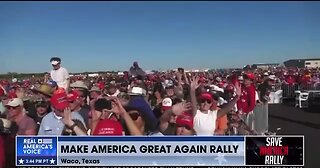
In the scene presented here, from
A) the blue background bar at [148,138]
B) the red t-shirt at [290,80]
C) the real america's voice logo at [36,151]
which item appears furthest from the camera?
the red t-shirt at [290,80]

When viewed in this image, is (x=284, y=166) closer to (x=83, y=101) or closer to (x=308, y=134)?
(x=308, y=134)

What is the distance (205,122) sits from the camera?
3738 mm

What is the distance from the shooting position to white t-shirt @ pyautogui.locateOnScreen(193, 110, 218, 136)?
12.2 ft

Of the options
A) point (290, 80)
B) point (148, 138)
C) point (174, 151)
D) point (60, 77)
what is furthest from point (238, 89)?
point (60, 77)

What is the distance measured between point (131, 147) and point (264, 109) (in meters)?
1.16

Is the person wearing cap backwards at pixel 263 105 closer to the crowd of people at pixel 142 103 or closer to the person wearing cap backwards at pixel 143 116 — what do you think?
the crowd of people at pixel 142 103

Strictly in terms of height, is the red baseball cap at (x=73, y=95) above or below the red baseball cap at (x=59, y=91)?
below

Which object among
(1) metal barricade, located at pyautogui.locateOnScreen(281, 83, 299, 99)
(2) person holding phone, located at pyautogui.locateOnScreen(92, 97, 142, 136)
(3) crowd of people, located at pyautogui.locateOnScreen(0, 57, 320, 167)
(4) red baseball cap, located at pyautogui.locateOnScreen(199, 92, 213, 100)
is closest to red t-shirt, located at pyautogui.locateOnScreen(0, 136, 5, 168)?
(3) crowd of people, located at pyautogui.locateOnScreen(0, 57, 320, 167)

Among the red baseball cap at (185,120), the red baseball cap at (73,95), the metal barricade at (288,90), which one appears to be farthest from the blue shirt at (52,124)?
the metal barricade at (288,90)

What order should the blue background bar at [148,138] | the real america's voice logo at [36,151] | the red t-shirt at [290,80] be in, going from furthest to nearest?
1. the red t-shirt at [290,80]
2. the real america's voice logo at [36,151]
3. the blue background bar at [148,138]

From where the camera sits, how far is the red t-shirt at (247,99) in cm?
378

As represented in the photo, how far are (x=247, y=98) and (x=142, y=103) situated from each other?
88cm

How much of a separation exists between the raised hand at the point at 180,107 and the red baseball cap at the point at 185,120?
0.11ft

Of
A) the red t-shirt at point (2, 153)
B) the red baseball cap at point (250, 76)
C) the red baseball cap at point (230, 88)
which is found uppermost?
the red baseball cap at point (250, 76)
